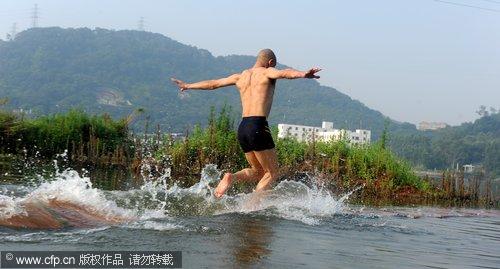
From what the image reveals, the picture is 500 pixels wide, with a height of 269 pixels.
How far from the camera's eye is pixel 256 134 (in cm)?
828

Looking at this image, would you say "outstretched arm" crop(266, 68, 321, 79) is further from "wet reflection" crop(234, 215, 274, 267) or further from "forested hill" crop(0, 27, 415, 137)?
"forested hill" crop(0, 27, 415, 137)

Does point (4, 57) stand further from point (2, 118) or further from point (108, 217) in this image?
point (108, 217)

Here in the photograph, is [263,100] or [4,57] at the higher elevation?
[4,57]

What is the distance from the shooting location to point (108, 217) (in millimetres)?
6496

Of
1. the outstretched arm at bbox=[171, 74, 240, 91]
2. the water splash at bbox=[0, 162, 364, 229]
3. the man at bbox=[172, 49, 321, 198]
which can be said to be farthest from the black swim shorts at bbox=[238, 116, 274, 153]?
the outstretched arm at bbox=[171, 74, 240, 91]

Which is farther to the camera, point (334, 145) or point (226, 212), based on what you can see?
point (334, 145)

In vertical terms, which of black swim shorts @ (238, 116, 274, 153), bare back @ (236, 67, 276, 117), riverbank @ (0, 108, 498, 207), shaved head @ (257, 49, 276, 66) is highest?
shaved head @ (257, 49, 276, 66)

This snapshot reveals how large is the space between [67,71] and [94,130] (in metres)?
128

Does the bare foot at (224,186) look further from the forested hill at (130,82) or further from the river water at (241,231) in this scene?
the forested hill at (130,82)

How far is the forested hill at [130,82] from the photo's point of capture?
112 meters

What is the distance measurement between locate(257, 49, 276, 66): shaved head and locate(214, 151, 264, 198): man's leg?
1264 mm

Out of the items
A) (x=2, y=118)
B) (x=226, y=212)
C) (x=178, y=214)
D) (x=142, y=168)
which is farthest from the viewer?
(x=2, y=118)

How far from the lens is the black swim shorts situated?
828 cm

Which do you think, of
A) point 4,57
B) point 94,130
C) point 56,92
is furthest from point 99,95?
point 94,130
